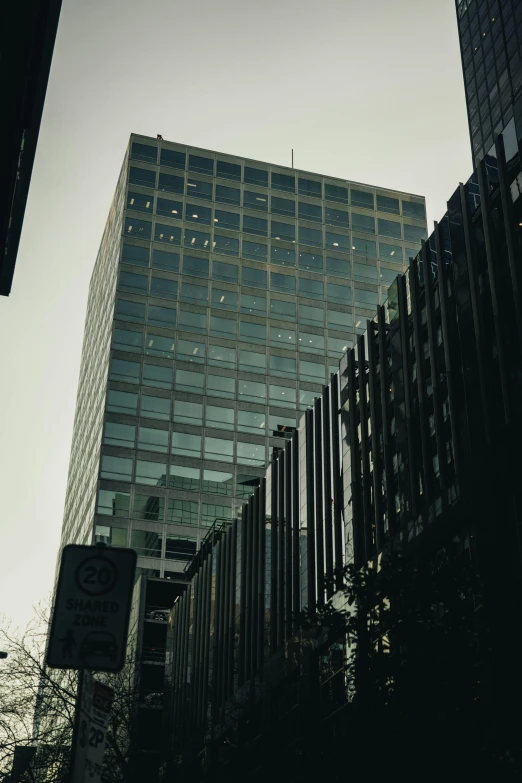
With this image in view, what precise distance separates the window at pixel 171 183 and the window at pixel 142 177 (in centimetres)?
108

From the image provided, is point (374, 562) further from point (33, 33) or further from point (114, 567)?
point (114, 567)

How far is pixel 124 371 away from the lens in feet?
314

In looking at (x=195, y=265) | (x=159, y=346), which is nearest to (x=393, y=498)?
(x=159, y=346)

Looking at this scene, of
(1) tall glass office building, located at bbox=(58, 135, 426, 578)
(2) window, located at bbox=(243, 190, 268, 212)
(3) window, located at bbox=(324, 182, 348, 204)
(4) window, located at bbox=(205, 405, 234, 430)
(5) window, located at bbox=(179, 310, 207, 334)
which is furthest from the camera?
(3) window, located at bbox=(324, 182, 348, 204)

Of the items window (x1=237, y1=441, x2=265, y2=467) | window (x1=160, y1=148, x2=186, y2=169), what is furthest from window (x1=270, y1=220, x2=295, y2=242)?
window (x1=237, y1=441, x2=265, y2=467)

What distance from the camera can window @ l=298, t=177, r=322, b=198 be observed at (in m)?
114

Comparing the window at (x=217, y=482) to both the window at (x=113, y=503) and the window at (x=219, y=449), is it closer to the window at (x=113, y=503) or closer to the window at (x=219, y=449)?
the window at (x=219, y=449)

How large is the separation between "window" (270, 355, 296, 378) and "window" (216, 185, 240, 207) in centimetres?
2201

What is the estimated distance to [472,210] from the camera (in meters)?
35.6

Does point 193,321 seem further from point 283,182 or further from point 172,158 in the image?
point 283,182

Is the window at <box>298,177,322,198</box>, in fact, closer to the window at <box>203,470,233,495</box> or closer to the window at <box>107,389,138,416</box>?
the window at <box>107,389,138,416</box>

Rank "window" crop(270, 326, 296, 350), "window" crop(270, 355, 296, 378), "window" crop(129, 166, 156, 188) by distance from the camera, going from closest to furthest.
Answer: "window" crop(270, 355, 296, 378) < "window" crop(270, 326, 296, 350) < "window" crop(129, 166, 156, 188)

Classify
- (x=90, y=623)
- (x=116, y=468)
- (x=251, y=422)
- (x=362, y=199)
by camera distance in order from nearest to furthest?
(x=90, y=623), (x=116, y=468), (x=251, y=422), (x=362, y=199)

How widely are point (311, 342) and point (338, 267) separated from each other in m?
12.3
